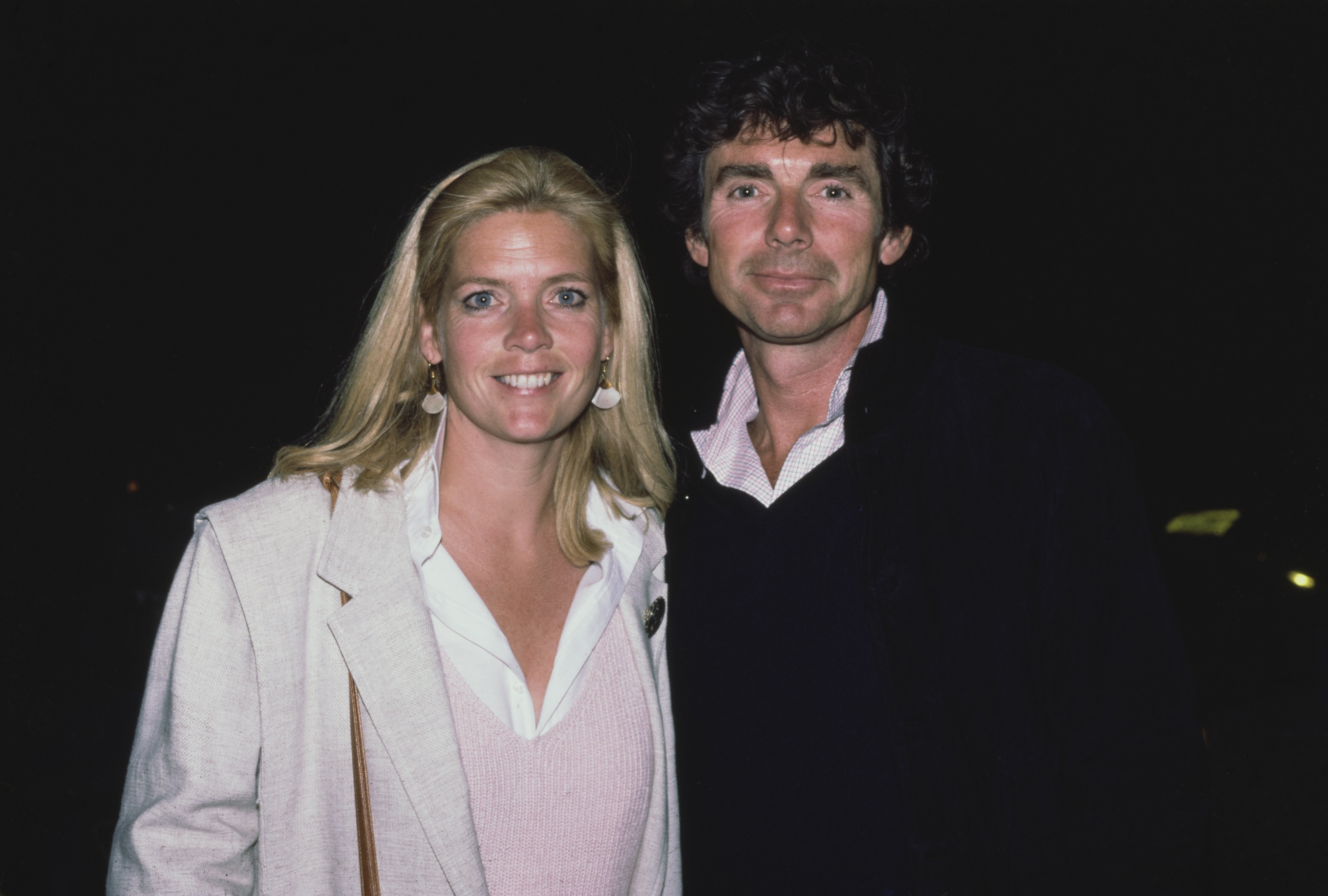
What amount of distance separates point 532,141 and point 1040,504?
127 inches

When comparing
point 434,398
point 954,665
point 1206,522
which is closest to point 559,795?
point 954,665

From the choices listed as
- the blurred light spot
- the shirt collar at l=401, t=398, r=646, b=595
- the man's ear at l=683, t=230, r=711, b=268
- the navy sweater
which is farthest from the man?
the blurred light spot

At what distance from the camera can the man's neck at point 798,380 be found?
2164 mm

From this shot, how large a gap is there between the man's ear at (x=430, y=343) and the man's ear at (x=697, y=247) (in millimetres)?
855

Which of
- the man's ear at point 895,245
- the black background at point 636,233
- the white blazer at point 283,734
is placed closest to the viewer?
the white blazer at point 283,734

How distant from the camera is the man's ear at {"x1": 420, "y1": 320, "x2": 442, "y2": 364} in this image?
2.05 meters

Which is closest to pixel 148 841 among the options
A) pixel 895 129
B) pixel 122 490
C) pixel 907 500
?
pixel 907 500

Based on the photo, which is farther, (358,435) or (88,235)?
(88,235)

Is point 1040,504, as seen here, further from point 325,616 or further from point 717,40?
point 717,40

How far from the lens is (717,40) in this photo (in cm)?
322

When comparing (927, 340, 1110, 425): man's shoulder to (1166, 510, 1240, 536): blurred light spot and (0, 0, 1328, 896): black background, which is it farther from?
(1166, 510, 1240, 536): blurred light spot

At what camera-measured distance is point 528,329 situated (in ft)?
6.20

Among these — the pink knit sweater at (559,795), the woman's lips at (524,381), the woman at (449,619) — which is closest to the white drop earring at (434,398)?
the woman at (449,619)

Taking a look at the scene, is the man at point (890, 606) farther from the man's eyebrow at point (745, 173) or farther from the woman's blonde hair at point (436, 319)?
the woman's blonde hair at point (436, 319)
